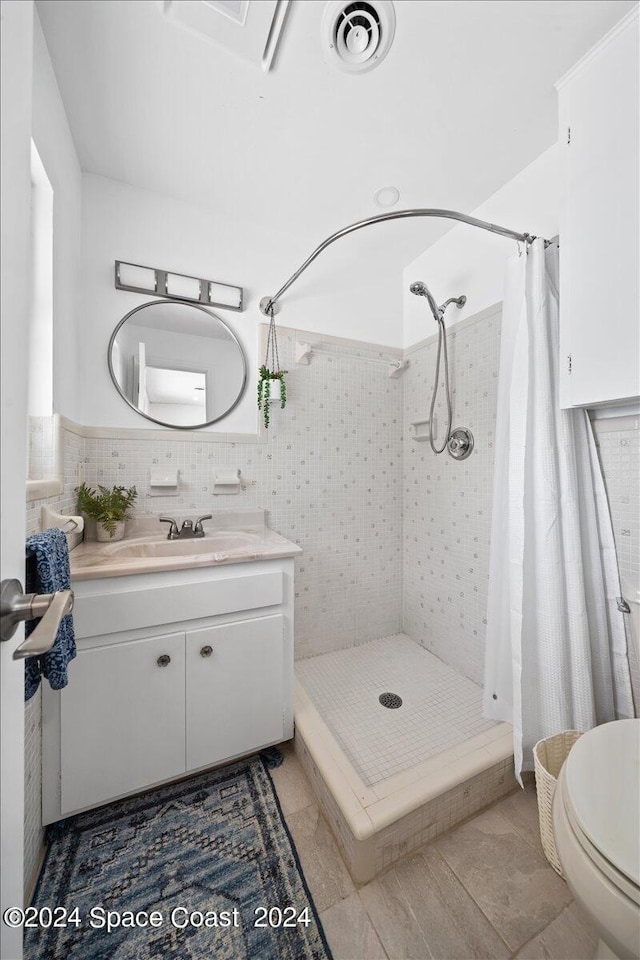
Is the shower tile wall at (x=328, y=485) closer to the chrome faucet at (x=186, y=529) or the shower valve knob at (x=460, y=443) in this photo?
the chrome faucet at (x=186, y=529)

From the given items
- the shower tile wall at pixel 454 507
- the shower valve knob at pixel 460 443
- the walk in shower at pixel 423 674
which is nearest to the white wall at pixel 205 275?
the walk in shower at pixel 423 674

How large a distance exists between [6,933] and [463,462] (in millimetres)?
1813

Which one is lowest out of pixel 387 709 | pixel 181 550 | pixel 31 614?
pixel 387 709

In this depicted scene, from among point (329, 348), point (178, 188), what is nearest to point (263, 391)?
point (329, 348)

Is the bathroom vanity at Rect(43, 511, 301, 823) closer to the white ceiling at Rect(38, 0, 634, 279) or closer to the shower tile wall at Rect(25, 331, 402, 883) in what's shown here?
the shower tile wall at Rect(25, 331, 402, 883)

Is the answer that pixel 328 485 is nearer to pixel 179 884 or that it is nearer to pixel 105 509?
pixel 105 509

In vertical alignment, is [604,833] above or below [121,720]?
above

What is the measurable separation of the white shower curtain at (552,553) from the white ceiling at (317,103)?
1.71 ft

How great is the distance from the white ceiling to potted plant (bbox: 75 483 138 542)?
1366 millimetres

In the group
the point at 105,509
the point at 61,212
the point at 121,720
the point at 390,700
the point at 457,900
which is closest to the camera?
the point at 457,900

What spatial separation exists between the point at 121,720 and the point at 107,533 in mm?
673

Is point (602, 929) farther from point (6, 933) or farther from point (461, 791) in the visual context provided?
point (6, 933)

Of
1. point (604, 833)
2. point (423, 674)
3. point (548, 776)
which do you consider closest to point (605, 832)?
point (604, 833)

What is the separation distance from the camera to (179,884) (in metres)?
0.97
